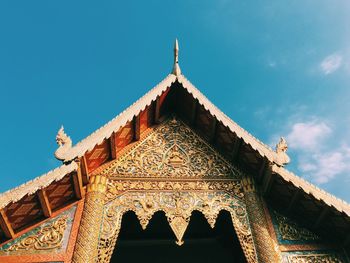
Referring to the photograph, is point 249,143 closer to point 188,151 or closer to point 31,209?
point 188,151

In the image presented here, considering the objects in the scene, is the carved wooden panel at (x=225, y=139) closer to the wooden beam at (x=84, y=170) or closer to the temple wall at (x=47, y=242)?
the wooden beam at (x=84, y=170)

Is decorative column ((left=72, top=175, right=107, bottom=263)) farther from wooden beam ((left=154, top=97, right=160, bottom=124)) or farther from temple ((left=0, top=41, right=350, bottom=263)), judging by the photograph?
wooden beam ((left=154, top=97, right=160, bottom=124))

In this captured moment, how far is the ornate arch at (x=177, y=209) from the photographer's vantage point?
5328mm

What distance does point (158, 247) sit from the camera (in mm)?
8047

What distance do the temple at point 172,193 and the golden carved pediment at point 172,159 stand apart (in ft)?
0.06

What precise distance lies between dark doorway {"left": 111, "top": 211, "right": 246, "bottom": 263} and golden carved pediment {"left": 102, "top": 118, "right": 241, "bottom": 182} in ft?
5.20

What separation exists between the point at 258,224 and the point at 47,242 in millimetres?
3162

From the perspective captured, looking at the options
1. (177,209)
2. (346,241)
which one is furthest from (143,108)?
(346,241)

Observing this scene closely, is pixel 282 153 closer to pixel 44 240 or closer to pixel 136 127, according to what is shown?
pixel 136 127

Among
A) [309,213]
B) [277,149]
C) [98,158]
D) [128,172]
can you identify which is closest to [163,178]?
[128,172]

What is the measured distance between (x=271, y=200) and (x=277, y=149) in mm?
926

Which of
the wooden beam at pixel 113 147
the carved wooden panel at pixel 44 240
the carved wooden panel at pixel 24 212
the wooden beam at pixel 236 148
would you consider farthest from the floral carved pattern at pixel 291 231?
the carved wooden panel at pixel 24 212

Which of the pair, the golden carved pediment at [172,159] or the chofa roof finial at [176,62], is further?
the chofa roof finial at [176,62]

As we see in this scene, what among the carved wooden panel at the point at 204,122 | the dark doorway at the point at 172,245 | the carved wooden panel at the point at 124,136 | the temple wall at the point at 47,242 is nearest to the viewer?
the temple wall at the point at 47,242
